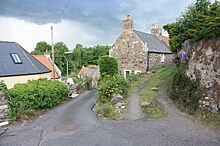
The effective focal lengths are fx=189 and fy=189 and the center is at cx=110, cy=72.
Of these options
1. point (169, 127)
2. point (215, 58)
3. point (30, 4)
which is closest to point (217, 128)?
point (169, 127)

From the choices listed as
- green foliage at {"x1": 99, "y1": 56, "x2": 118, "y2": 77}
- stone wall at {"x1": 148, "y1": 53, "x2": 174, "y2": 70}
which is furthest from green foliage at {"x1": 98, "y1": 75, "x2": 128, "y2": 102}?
stone wall at {"x1": 148, "y1": 53, "x2": 174, "y2": 70}

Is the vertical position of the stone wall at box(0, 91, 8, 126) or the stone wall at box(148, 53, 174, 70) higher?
the stone wall at box(148, 53, 174, 70)

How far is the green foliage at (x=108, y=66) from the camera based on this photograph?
2283 cm

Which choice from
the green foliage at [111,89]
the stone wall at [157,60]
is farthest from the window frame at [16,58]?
the stone wall at [157,60]

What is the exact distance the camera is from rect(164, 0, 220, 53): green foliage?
7728 millimetres

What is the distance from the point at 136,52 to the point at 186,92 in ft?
46.5

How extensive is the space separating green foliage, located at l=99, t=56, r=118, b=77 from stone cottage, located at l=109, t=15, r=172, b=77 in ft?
5.20

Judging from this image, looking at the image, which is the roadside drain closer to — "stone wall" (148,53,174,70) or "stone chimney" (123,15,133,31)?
"stone wall" (148,53,174,70)

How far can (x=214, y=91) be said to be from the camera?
7.52 m

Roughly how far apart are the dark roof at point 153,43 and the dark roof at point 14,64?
38.9 feet

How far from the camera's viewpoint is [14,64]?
16438 mm

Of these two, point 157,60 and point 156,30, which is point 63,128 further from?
point 156,30

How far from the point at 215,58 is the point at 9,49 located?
17.4m

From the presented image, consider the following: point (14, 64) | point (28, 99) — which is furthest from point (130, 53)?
point (28, 99)
